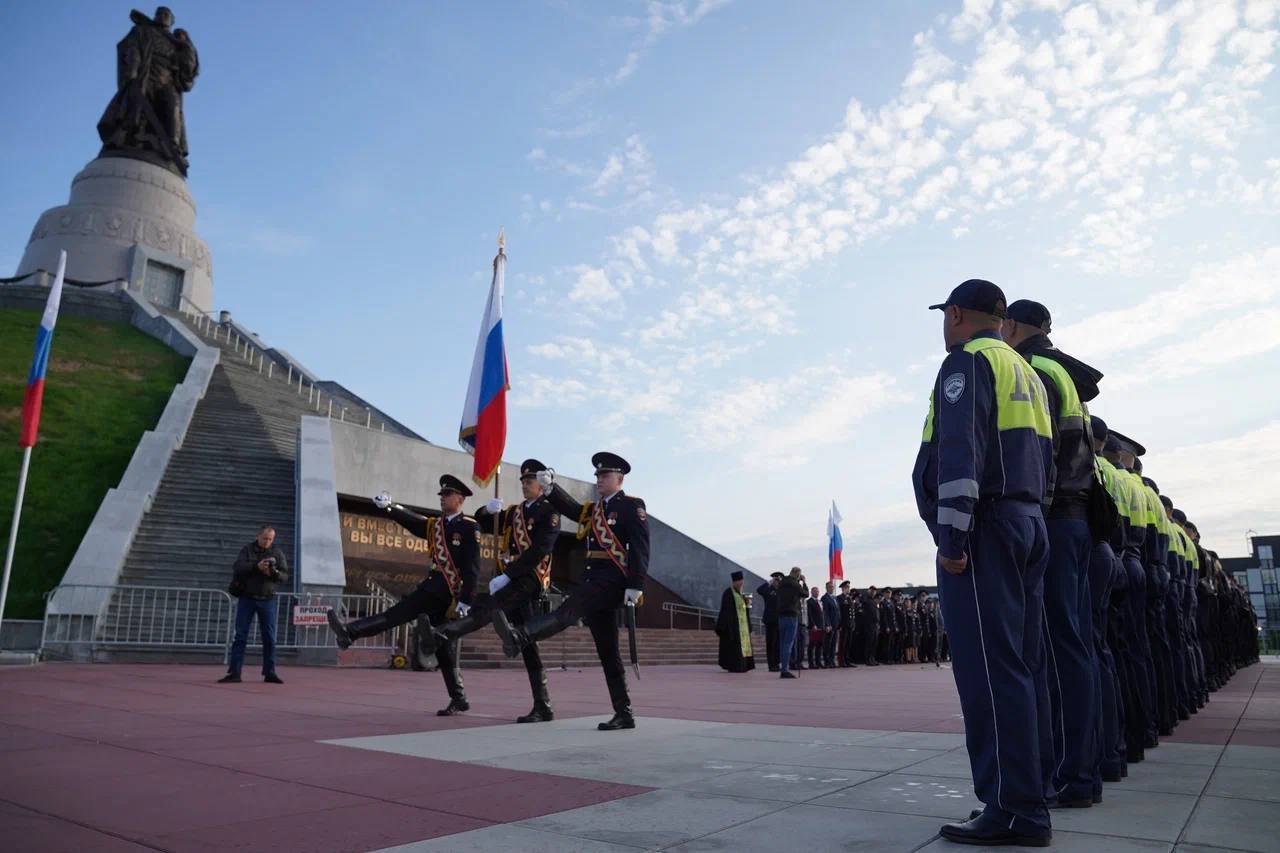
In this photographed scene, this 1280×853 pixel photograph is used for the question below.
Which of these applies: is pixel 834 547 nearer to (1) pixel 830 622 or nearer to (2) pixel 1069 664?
(1) pixel 830 622

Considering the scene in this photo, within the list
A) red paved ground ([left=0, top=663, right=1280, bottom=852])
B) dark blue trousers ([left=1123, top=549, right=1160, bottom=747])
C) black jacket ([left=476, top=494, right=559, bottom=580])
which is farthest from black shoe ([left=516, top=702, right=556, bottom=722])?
dark blue trousers ([left=1123, top=549, right=1160, bottom=747])

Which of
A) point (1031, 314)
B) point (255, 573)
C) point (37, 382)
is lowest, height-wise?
point (255, 573)

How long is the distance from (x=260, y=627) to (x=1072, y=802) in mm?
9890

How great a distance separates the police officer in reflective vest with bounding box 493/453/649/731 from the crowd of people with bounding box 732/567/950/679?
9944 mm

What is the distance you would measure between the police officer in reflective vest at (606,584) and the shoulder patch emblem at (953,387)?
339 centimetres

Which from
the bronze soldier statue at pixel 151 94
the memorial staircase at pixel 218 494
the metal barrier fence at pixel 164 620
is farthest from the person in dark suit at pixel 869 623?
the bronze soldier statue at pixel 151 94

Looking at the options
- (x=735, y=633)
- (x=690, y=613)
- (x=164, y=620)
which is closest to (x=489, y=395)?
(x=164, y=620)

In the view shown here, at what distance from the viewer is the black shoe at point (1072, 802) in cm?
392

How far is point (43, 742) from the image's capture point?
17.8 feet

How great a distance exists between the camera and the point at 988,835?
3125 mm

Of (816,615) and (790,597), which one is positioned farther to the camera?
(816,615)

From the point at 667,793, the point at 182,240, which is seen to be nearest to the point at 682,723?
the point at 667,793

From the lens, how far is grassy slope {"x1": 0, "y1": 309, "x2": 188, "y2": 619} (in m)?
15.9

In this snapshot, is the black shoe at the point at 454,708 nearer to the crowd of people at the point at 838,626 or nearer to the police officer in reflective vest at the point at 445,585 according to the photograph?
the police officer in reflective vest at the point at 445,585
